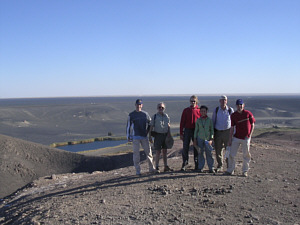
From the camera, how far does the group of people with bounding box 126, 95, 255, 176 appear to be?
715 centimetres

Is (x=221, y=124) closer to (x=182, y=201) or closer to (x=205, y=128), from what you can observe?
(x=205, y=128)

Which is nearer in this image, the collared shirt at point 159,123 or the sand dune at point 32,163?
the collared shirt at point 159,123

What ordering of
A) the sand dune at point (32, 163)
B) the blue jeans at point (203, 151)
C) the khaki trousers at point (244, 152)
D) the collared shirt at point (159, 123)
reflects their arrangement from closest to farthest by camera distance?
the khaki trousers at point (244, 152), the blue jeans at point (203, 151), the collared shirt at point (159, 123), the sand dune at point (32, 163)

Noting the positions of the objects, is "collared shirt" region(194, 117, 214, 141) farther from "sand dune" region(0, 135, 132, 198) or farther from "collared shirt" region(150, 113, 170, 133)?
"sand dune" region(0, 135, 132, 198)

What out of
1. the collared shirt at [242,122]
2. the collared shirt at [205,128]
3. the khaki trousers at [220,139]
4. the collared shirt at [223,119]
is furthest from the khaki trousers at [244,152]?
the collared shirt at [205,128]

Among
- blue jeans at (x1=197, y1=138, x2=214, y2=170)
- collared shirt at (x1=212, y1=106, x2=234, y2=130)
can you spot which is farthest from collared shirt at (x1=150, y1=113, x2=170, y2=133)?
collared shirt at (x1=212, y1=106, x2=234, y2=130)

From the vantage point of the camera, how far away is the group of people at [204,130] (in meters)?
7.15

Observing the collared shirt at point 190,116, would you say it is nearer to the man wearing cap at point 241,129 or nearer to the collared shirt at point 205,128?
the collared shirt at point 205,128

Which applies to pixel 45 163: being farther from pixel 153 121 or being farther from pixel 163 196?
pixel 163 196

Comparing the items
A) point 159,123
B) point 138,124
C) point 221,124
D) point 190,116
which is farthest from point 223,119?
point 138,124

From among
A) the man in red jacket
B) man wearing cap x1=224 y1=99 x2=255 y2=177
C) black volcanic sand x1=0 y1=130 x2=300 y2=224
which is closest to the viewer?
black volcanic sand x1=0 y1=130 x2=300 y2=224

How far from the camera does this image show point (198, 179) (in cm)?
693

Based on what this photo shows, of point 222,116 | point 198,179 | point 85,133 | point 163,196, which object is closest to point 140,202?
point 163,196

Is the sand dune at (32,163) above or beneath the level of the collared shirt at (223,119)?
beneath
